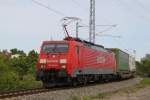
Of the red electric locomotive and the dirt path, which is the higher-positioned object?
the red electric locomotive

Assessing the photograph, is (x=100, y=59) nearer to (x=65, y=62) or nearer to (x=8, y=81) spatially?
(x=8, y=81)

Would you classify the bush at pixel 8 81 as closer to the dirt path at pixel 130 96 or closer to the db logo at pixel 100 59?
the db logo at pixel 100 59

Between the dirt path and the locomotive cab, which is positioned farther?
the locomotive cab

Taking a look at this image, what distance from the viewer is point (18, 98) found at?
63.8ft

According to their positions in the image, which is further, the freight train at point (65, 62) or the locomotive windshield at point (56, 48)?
the locomotive windshield at point (56, 48)

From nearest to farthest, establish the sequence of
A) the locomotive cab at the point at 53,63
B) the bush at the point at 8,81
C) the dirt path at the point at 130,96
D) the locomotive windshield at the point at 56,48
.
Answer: the dirt path at the point at 130,96
the locomotive cab at the point at 53,63
the locomotive windshield at the point at 56,48
the bush at the point at 8,81

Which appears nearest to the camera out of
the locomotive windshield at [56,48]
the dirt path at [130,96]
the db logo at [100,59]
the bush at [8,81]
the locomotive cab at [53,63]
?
the dirt path at [130,96]

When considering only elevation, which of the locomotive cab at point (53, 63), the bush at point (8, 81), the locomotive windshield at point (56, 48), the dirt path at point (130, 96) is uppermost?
the locomotive windshield at point (56, 48)

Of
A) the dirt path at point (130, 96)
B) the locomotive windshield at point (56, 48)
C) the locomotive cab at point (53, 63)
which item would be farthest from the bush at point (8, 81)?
the dirt path at point (130, 96)

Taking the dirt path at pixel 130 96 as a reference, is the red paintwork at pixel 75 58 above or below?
above

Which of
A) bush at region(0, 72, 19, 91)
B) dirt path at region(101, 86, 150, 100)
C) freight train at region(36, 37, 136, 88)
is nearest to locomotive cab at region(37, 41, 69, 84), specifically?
freight train at region(36, 37, 136, 88)

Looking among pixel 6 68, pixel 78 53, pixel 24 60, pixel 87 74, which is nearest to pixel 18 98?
pixel 78 53

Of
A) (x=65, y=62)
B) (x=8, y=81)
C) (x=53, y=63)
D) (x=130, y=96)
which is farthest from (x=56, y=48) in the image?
(x=130, y=96)

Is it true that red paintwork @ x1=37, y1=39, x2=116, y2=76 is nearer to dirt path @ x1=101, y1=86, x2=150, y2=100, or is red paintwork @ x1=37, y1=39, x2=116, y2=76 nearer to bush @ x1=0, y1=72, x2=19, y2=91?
dirt path @ x1=101, y1=86, x2=150, y2=100
